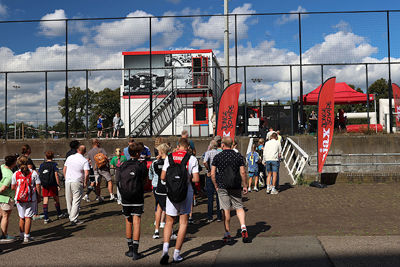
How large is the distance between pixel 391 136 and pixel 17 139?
16481 millimetres

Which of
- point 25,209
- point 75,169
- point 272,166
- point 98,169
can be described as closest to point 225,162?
point 75,169

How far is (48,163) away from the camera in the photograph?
8.91 metres

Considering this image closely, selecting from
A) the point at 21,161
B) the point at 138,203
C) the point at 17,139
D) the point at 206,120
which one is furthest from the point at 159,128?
the point at 138,203

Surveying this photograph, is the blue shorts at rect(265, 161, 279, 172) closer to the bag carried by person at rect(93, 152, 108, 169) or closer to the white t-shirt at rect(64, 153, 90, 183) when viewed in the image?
the bag carried by person at rect(93, 152, 108, 169)

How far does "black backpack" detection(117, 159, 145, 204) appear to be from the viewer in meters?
5.70

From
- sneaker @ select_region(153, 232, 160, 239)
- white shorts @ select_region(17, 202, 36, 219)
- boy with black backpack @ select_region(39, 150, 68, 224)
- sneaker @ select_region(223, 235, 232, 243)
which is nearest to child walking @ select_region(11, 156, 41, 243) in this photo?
white shorts @ select_region(17, 202, 36, 219)

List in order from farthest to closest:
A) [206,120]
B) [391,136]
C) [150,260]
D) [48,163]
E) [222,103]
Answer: [206,120]
[391,136]
[222,103]
[48,163]
[150,260]

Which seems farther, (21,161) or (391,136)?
(391,136)

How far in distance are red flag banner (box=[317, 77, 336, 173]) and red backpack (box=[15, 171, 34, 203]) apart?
9.41m

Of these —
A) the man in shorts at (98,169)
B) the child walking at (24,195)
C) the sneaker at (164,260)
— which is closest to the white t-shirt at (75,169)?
the child walking at (24,195)

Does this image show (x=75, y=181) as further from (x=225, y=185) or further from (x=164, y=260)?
(x=164, y=260)

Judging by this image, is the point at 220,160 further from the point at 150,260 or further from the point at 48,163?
the point at 48,163

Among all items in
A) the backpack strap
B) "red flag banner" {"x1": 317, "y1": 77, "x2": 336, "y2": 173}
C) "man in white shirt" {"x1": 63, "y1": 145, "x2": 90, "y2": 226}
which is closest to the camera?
the backpack strap

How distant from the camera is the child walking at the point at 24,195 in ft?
22.3
